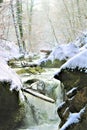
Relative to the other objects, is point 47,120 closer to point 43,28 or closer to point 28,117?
point 28,117

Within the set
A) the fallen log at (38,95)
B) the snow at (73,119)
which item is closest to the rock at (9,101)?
the fallen log at (38,95)

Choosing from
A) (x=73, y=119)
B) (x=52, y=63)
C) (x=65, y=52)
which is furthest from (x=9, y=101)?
(x=52, y=63)

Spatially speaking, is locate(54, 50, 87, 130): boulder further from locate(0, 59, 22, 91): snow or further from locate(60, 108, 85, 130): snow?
locate(0, 59, 22, 91): snow

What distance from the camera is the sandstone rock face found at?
5.48 metres

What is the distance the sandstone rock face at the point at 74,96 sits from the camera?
5477 millimetres

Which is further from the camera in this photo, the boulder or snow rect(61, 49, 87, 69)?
snow rect(61, 49, 87, 69)

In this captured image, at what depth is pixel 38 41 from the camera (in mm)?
31500

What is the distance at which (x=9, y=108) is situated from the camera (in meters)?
7.41

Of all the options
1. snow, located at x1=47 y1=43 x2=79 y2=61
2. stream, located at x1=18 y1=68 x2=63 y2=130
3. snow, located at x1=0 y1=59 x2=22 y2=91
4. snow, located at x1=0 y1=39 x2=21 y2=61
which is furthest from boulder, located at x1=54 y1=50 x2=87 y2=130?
snow, located at x1=0 y1=39 x2=21 y2=61

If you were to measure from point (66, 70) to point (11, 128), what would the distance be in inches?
78.8

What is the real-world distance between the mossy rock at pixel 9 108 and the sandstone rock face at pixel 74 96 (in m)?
1.32

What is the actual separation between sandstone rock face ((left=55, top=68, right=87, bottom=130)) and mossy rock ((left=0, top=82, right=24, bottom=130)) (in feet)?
4.34

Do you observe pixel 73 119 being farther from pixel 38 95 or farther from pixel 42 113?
pixel 42 113

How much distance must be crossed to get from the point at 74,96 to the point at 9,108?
1968 mm
